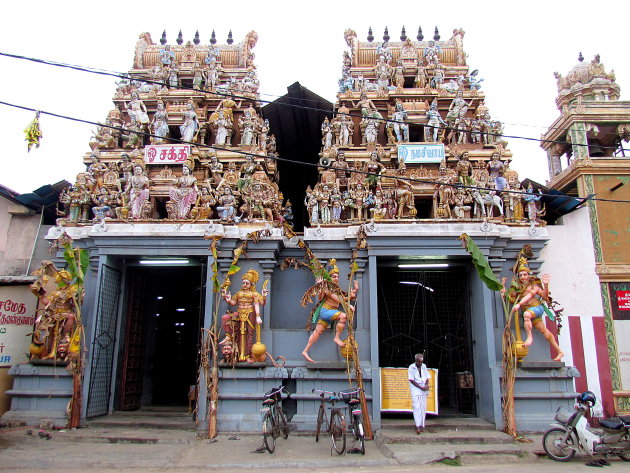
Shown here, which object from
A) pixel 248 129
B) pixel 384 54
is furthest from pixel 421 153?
pixel 248 129

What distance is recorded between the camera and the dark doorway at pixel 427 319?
13.1 metres

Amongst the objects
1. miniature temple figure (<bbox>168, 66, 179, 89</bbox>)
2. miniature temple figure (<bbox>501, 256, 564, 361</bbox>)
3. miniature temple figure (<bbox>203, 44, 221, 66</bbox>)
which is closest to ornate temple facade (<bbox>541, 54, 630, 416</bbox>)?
miniature temple figure (<bbox>501, 256, 564, 361</bbox>)

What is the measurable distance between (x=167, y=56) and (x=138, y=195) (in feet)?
20.2

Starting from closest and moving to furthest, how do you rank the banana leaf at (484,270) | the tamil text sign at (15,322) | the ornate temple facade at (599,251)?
the banana leaf at (484,270) → the tamil text sign at (15,322) → the ornate temple facade at (599,251)

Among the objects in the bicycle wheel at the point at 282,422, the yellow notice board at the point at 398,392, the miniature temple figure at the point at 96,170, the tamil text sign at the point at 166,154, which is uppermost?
the tamil text sign at the point at 166,154

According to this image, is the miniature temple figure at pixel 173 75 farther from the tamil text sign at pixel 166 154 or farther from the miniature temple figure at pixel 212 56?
the tamil text sign at pixel 166 154

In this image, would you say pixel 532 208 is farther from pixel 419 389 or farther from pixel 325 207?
pixel 419 389

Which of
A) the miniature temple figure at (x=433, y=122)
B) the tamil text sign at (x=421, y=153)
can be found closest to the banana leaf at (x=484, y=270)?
the tamil text sign at (x=421, y=153)

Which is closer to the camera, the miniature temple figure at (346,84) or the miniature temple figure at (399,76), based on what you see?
the miniature temple figure at (346,84)

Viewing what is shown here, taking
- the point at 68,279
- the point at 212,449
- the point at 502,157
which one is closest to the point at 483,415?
the point at 212,449

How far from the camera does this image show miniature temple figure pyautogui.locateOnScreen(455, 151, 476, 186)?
1412 centimetres

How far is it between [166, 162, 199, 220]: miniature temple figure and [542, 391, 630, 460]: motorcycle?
32.5 feet

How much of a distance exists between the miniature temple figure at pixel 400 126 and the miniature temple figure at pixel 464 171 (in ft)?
5.74

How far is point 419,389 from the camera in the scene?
10.4 meters
